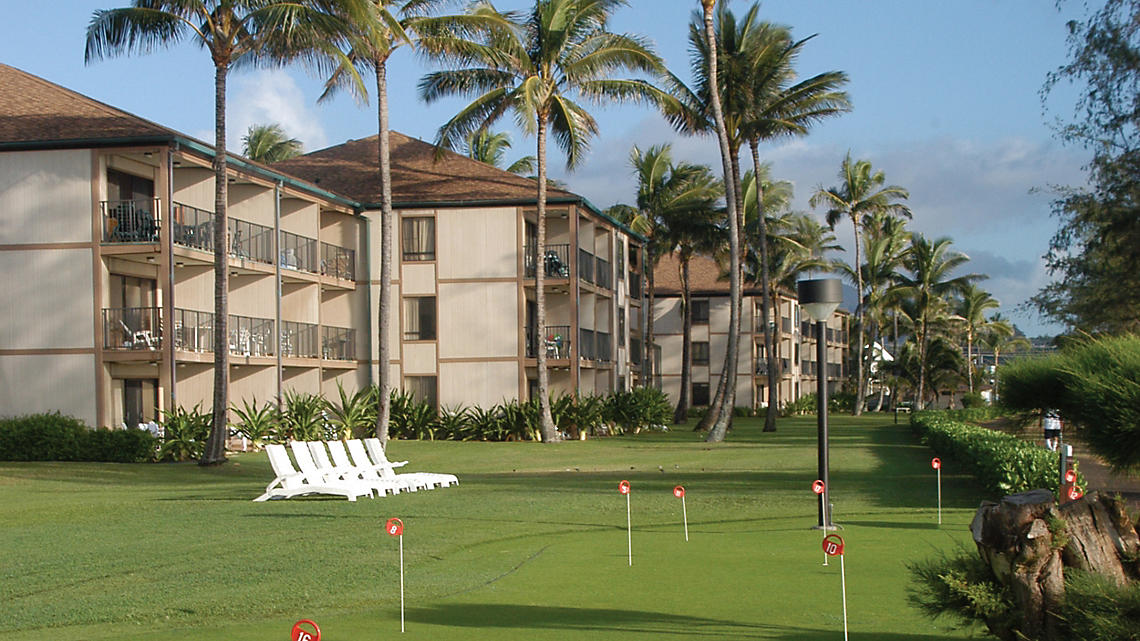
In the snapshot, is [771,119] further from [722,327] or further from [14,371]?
[722,327]

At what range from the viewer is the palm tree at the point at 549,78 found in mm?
35562

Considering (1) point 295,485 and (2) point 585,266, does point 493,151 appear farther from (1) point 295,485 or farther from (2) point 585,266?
(1) point 295,485

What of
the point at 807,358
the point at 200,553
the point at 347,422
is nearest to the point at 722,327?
the point at 807,358

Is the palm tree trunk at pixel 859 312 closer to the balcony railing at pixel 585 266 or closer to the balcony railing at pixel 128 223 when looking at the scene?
the balcony railing at pixel 585 266

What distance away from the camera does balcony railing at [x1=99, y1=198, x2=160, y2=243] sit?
30188 mm

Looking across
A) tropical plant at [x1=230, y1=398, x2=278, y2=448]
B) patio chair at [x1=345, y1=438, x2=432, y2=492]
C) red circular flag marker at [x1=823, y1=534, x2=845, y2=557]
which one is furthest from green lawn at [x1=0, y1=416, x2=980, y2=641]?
tropical plant at [x1=230, y1=398, x2=278, y2=448]

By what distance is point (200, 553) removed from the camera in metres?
12.9

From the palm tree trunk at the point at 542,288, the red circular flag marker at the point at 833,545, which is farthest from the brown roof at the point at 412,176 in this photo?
the red circular flag marker at the point at 833,545

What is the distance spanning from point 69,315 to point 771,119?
81.5 feet

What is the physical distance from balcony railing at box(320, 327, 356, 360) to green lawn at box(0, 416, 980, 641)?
55.8ft

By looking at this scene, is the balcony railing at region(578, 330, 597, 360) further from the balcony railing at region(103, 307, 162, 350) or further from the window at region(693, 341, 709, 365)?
the window at region(693, 341, 709, 365)

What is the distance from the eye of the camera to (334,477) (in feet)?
66.6

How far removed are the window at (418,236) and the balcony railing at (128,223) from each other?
12585 millimetres

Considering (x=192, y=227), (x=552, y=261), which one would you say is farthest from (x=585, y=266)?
(x=192, y=227)
